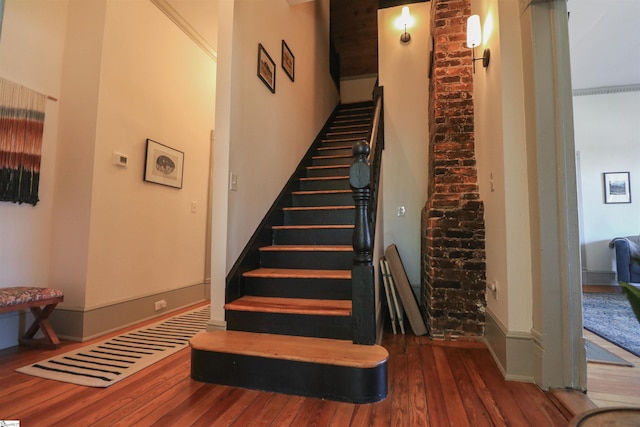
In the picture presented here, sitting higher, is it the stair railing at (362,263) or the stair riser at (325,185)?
the stair riser at (325,185)

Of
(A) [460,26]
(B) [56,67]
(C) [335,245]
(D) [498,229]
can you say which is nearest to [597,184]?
(A) [460,26]

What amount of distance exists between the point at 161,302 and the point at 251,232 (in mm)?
1499

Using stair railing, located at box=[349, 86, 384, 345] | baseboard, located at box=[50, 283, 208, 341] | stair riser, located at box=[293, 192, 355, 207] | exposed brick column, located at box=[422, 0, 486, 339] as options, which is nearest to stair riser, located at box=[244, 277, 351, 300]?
stair railing, located at box=[349, 86, 384, 345]

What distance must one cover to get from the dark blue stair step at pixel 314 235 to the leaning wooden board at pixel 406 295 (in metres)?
0.56

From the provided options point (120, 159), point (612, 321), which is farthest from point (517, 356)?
point (120, 159)

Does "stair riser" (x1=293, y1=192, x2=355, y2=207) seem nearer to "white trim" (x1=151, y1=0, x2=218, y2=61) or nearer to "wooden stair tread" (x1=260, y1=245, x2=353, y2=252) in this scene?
"wooden stair tread" (x1=260, y1=245, x2=353, y2=252)

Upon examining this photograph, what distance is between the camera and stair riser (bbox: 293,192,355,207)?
10.7 ft

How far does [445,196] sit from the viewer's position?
2.71m

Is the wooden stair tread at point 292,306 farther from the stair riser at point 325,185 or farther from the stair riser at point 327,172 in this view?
the stair riser at point 327,172

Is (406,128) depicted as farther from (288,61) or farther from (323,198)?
(288,61)

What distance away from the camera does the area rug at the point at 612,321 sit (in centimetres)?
239

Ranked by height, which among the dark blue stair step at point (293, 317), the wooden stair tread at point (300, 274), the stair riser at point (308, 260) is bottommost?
the dark blue stair step at point (293, 317)

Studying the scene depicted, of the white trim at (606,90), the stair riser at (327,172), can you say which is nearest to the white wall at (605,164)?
the white trim at (606,90)

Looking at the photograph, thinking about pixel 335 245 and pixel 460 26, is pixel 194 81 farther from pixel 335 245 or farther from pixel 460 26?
pixel 460 26
